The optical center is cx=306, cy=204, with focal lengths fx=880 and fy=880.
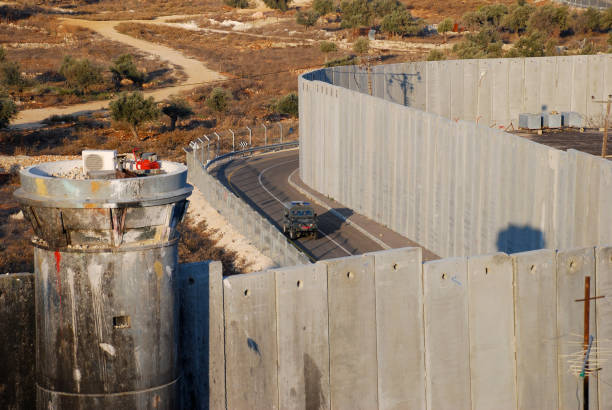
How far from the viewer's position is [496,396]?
1111 cm

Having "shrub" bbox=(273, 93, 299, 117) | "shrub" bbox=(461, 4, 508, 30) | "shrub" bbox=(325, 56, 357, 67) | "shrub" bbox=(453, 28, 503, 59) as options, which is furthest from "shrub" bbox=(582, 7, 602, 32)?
"shrub" bbox=(273, 93, 299, 117)

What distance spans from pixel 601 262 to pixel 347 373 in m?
3.98

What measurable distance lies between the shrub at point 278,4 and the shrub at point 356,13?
16.5 meters

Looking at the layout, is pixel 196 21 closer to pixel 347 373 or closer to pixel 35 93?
pixel 35 93

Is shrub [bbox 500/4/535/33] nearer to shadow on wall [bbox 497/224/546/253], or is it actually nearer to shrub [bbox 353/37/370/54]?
shrub [bbox 353/37/370/54]

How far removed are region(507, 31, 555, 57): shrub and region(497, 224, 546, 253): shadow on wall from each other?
2864 inches

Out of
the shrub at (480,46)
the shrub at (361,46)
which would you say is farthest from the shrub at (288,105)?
the shrub at (361,46)

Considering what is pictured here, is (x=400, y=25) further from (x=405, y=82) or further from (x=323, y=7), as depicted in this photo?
(x=405, y=82)

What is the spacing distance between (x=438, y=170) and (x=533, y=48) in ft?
227

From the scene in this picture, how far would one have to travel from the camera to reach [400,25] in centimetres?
12062

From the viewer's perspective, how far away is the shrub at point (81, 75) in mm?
88000

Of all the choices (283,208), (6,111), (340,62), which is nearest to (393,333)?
(283,208)

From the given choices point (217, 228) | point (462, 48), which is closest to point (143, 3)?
point (462, 48)

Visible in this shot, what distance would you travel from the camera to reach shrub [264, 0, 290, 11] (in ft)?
485
